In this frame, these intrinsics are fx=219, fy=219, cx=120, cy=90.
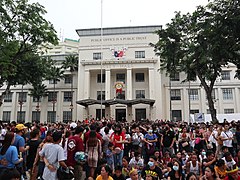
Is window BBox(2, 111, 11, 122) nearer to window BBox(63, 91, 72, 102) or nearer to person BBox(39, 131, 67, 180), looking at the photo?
window BBox(63, 91, 72, 102)

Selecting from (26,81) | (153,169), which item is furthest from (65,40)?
(153,169)

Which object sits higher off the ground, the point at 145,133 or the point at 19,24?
the point at 19,24

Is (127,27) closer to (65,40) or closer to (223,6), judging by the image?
(223,6)

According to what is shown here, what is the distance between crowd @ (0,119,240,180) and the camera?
4234mm

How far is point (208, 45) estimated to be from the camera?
44.4 feet

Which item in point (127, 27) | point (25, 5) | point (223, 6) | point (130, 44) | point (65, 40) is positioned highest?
point (65, 40)

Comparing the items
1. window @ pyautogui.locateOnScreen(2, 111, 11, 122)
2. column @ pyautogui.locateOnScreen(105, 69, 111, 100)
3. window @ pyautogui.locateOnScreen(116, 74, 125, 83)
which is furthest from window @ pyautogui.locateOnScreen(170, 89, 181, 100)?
window @ pyautogui.locateOnScreen(2, 111, 11, 122)

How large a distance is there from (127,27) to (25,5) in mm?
22207

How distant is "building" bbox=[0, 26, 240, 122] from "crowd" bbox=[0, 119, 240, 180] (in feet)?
79.0

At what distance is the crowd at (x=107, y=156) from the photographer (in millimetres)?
4234

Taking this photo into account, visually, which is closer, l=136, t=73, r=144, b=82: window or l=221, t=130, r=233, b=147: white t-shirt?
l=221, t=130, r=233, b=147: white t-shirt

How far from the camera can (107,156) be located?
23.6 feet

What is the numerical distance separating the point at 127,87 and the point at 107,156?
92.7 feet

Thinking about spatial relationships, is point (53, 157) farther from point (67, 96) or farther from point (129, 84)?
point (67, 96)
